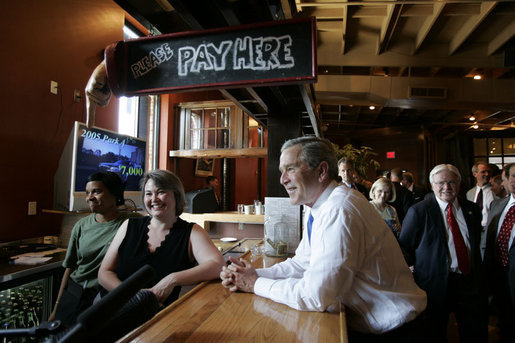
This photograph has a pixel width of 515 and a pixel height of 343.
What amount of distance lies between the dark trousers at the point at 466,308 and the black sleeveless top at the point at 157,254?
1.79 meters

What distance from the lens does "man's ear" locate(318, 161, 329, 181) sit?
146cm

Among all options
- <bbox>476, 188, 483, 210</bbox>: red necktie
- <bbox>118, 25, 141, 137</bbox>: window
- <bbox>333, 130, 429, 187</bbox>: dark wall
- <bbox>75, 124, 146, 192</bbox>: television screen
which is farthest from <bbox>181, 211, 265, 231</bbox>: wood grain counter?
<bbox>333, 130, 429, 187</bbox>: dark wall

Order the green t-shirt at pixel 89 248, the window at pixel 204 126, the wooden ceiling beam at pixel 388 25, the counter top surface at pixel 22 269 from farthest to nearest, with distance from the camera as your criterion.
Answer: the window at pixel 204 126, the wooden ceiling beam at pixel 388 25, the counter top surface at pixel 22 269, the green t-shirt at pixel 89 248

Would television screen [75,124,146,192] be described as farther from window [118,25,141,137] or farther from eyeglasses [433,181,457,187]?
eyeglasses [433,181,457,187]

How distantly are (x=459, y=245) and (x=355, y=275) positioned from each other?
1373mm

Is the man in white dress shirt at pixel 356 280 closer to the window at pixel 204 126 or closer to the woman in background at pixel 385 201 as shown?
the woman in background at pixel 385 201

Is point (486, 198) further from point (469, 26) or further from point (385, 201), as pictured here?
point (469, 26)

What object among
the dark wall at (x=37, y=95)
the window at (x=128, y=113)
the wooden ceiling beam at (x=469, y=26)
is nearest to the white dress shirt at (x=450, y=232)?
the wooden ceiling beam at (x=469, y=26)

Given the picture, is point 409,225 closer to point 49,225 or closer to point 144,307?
point 144,307

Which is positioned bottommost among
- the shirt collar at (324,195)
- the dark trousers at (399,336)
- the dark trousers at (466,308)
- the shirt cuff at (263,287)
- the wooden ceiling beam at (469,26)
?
the dark trousers at (466,308)

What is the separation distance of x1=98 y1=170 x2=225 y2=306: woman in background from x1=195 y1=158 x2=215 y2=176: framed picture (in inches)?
215

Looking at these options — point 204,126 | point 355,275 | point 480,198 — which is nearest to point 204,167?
point 204,126

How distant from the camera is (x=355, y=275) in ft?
4.09

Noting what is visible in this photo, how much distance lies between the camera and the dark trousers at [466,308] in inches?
84.0
